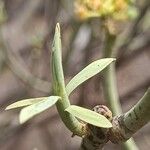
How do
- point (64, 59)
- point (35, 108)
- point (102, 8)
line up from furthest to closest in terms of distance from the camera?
point (64, 59) → point (102, 8) → point (35, 108)

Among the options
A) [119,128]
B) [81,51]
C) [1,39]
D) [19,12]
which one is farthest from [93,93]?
[119,128]

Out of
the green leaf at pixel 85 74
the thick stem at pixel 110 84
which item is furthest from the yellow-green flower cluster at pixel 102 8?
the green leaf at pixel 85 74

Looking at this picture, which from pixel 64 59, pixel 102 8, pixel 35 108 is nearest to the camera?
pixel 35 108

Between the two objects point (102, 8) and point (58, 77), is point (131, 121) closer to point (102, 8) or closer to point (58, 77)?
point (58, 77)

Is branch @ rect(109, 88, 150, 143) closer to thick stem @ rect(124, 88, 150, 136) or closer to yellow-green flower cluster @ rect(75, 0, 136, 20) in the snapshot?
thick stem @ rect(124, 88, 150, 136)

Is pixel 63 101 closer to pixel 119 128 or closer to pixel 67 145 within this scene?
pixel 119 128

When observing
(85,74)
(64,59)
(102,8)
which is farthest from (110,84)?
(64,59)

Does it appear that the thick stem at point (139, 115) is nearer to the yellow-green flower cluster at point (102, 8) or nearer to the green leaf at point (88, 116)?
the green leaf at point (88, 116)
